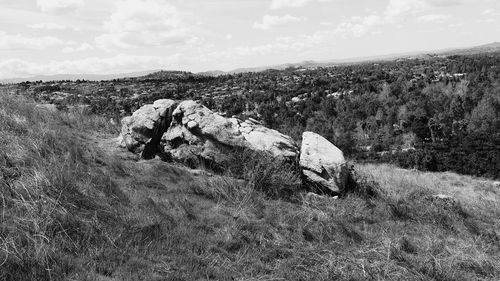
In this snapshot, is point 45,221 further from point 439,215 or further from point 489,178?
point 489,178

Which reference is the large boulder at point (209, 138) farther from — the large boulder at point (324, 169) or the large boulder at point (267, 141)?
the large boulder at point (324, 169)

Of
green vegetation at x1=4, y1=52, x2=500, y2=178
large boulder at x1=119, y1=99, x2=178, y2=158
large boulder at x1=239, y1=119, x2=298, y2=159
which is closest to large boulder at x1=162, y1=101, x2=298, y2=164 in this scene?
large boulder at x1=239, y1=119, x2=298, y2=159

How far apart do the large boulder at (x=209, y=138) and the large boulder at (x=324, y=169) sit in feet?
1.14

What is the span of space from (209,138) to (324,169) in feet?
8.63

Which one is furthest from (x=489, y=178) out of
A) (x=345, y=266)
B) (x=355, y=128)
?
(x=355, y=128)

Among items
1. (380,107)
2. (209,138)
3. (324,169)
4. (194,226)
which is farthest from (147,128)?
(380,107)

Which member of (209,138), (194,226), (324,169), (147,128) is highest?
(147,128)

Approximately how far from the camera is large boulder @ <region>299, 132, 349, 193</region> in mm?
8320

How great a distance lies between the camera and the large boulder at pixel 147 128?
8.90m

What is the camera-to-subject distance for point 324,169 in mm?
8523

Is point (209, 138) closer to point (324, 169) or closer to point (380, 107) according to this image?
point (324, 169)

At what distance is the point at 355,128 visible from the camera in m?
70.1

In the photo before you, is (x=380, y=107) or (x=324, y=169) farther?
(x=380, y=107)

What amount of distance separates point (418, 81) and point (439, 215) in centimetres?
9129
